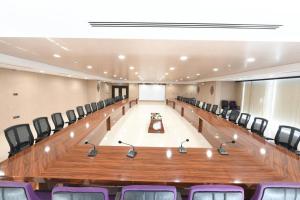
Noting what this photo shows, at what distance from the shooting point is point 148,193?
1.22 m

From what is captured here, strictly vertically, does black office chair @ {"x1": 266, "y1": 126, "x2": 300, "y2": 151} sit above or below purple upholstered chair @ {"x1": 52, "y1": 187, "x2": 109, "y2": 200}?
below

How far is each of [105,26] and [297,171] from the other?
3089 millimetres

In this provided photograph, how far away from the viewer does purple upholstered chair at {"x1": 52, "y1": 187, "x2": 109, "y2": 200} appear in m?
1.16

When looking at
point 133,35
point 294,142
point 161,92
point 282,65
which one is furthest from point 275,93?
point 161,92

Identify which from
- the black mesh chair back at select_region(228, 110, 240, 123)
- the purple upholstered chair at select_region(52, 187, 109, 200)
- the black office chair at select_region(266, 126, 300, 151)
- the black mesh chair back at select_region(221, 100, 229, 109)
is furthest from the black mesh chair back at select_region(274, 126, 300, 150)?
the black mesh chair back at select_region(221, 100, 229, 109)

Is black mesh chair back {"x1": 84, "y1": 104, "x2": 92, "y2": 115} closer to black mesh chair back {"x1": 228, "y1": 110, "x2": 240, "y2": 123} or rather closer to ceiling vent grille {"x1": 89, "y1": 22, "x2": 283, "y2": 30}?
ceiling vent grille {"x1": 89, "y1": 22, "x2": 283, "y2": 30}

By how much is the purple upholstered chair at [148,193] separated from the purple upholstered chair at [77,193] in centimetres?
18

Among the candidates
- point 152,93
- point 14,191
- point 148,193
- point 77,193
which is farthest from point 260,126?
point 152,93

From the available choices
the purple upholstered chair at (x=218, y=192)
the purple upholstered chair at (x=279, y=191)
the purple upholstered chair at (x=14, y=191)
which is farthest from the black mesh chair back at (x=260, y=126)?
the purple upholstered chair at (x=14, y=191)

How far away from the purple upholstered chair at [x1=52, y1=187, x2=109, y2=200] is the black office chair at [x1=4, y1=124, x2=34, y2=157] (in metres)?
2.06

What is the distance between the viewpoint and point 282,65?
177 inches

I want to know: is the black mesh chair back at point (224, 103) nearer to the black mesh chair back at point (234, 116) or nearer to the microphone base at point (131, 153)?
the black mesh chair back at point (234, 116)

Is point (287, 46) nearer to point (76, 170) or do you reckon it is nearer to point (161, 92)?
point (76, 170)

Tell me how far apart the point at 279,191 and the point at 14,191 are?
2.22 metres
